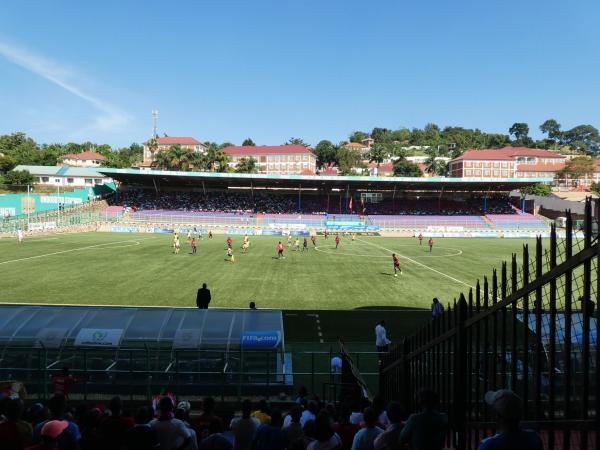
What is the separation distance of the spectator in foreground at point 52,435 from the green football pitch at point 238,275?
1747 centimetres

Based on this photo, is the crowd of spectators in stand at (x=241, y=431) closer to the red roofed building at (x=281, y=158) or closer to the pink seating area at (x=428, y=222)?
the pink seating area at (x=428, y=222)

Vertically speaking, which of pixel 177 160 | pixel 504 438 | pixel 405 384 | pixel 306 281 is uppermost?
pixel 177 160

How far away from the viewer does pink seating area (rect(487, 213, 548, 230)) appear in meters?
73.8

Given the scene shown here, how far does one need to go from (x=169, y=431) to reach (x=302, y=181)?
7281 cm

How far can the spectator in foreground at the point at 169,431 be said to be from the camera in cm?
534

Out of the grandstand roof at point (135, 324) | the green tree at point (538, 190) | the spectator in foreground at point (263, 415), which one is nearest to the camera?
the spectator in foreground at point (263, 415)

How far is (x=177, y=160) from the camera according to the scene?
108 metres

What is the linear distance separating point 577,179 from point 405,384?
453 ft

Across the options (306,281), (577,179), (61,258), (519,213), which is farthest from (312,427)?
(577,179)

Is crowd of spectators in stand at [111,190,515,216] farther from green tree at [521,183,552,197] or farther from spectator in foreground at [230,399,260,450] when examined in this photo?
spectator in foreground at [230,399,260,450]

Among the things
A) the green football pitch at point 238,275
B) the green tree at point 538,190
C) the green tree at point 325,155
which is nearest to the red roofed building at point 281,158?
the green tree at point 325,155

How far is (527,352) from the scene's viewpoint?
12.3 ft

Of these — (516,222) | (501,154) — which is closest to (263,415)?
(516,222)

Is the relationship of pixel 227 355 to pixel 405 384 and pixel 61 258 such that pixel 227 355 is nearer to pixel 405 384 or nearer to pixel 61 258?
pixel 405 384
